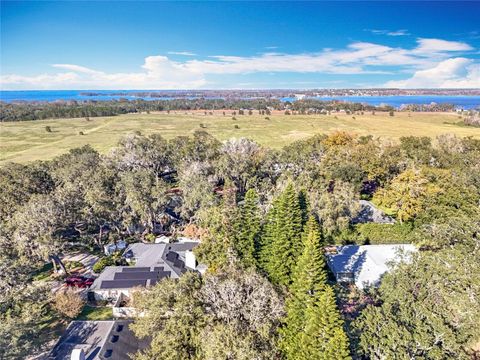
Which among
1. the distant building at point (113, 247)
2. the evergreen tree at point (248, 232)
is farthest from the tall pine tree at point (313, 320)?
the distant building at point (113, 247)

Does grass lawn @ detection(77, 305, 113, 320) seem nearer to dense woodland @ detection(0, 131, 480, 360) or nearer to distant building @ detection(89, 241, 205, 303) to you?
distant building @ detection(89, 241, 205, 303)

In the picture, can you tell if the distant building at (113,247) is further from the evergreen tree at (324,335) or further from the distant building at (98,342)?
the evergreen tree at (324,335)

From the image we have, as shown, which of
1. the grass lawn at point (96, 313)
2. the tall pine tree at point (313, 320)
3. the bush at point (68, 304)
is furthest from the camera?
the grass lawn at point (96, 313)

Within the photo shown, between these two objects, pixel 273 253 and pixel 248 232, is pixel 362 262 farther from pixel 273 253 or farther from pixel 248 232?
pixel 248 232

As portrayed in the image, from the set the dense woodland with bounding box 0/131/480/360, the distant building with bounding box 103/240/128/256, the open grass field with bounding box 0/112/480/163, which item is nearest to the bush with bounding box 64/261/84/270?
the dense woodland with bounding box 0/131/480/360

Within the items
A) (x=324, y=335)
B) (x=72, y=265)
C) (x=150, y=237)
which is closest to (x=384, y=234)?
(x=324, y=335)

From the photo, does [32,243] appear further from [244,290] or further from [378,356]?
[378,356]

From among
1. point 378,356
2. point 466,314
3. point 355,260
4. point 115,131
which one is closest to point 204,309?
point 378,356
